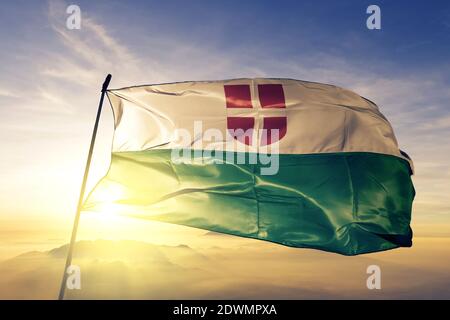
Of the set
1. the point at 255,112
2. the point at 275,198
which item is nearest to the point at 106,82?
the point at 255,112

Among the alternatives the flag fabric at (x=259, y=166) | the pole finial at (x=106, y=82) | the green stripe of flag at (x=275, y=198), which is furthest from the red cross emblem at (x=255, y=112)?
the pole finial at (x=106, y=82)

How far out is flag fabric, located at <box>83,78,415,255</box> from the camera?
10031mm

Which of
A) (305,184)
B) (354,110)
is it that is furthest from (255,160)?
(354,110)

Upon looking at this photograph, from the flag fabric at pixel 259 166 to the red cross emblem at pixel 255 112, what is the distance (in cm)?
2

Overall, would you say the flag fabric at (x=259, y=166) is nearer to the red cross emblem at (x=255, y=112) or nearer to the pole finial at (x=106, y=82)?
the red cross emblem at (x=255, y=112)

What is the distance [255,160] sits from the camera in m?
10.5

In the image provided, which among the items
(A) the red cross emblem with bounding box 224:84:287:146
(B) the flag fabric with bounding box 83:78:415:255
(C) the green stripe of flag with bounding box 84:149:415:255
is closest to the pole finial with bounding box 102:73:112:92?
(B) the flag fabric with bounding box 83:78:415:255

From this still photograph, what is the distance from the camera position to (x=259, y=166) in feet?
34.4

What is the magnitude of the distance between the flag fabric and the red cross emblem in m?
0.02

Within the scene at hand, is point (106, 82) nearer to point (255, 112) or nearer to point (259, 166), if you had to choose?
point (255, 112)

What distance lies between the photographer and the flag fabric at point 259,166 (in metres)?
10.0

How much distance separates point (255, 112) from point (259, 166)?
4.51 feet
